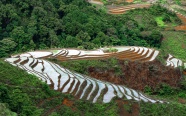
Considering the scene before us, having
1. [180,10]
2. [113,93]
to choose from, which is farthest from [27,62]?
[180,10]

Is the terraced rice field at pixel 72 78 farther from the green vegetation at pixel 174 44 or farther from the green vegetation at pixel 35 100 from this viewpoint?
the green vegetation at pixel 174 44

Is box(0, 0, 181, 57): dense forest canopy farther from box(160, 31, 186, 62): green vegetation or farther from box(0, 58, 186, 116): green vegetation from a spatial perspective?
box(0, 58, 186, 116): green vegetation

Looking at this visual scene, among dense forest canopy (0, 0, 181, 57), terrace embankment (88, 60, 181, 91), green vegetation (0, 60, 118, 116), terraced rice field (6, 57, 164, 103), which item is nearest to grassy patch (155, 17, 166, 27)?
dense forest canopy (0, 0, 181, 57)

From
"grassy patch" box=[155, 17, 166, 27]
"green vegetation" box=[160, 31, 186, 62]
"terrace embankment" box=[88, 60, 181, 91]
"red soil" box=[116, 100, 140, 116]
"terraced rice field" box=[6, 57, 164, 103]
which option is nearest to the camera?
"red soil" box=[116, 100, 140, 116]

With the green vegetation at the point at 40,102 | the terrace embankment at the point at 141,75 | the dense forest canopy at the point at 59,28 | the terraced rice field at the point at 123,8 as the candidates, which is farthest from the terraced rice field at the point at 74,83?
the terraced rice field at the point at 123,8

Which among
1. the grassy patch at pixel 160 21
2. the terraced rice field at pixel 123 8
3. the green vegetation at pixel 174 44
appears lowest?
the green vegetation at pixel 174 44

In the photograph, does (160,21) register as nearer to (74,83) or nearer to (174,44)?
(174,44)
